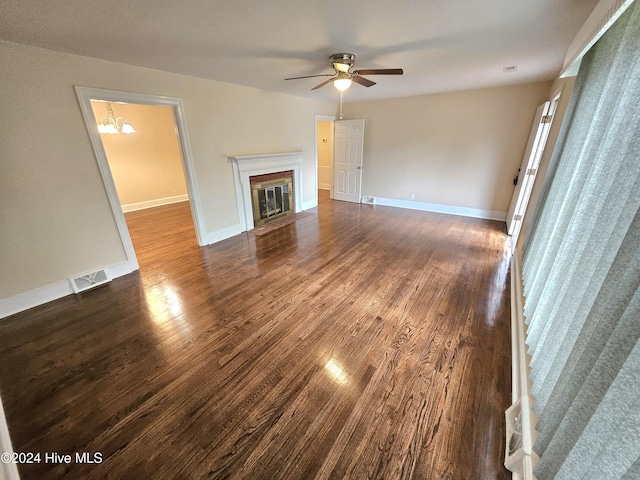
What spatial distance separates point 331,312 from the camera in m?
2.44

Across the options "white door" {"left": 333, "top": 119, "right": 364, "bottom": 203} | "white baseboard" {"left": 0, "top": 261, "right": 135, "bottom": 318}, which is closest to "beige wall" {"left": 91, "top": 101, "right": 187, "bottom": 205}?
"white baseboard" {"left": 0, "top": 261, "right": 135, "bottom": 318}

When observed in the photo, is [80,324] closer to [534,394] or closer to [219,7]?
[219,7]

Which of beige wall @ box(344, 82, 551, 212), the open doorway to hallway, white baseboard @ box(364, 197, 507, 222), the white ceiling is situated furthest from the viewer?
white baseboard @ box(364, 197, 507, 222)

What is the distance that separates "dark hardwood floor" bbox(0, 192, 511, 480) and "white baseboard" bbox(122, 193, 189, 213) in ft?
11.1

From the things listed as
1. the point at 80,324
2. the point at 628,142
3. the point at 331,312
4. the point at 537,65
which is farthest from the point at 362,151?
the point at 80,324

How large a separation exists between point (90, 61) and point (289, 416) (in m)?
3.84

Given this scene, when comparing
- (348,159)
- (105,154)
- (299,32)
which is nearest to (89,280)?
(105,154)

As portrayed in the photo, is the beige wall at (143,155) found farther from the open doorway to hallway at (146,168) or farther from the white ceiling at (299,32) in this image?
the white ceiling at (299,32)

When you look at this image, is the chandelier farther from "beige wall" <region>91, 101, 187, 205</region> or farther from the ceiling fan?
the ceiling fan

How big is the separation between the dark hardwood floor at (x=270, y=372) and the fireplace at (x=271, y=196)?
5.54 feet

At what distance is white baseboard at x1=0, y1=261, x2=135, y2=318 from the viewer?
8.05 feet

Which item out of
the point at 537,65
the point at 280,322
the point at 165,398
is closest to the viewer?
the point at 165,398

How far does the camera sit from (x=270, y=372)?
1.82 m

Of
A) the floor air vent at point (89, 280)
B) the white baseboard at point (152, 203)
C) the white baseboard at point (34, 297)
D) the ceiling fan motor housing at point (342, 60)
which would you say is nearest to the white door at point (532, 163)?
the ceiling fan motor housing at point (342, 60)
